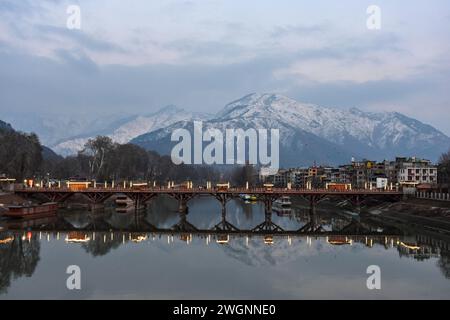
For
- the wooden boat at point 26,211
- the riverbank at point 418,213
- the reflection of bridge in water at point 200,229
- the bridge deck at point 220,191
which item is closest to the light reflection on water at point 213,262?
the reflection of bridge in water at point 200,229

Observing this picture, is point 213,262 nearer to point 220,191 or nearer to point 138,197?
point 220,191

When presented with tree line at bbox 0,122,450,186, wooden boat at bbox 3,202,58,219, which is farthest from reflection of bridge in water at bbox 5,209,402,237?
tree line at bbox 0,122,450,186

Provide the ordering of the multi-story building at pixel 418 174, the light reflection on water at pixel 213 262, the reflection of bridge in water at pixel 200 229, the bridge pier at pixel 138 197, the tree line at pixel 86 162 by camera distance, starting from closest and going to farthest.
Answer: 1. the light reflection on water at pixel 213 262
2. the reflection of bridge in water at pixel 200 229
3. the bridge pier at pixel 138 197
4. the tree line at pixel 86 162
5. the multi-story building at pixel 418 174

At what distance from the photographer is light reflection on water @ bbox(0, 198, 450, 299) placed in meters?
34.7

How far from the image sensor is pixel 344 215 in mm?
96688

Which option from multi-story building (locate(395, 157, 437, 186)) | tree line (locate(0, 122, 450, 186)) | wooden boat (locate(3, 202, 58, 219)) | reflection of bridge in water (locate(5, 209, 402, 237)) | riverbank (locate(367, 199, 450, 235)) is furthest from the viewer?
multi-story building (locate(395, 157, 437, 186))

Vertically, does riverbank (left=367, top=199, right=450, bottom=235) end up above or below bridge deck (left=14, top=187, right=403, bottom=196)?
below

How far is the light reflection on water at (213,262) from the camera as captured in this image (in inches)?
1364

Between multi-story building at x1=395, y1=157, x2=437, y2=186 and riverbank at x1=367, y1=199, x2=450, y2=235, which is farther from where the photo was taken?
multi-story building at x1=395, y1=157, x2=437, y2=186

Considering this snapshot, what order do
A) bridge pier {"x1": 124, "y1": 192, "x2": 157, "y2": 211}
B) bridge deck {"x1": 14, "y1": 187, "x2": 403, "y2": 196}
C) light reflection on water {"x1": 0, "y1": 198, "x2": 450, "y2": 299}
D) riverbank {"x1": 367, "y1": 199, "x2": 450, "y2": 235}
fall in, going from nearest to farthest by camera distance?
light reflection on water {"x1": 0, "y1": 198, "x2": 450, "y2": 299}
riverbank {"x1": 367, "y1": 199, "x2": 450, "y2": 235}
bridge deck {"x1": 14, "y1": 187, "x2": 403, "y2": 196}
bridge pier {"x1": 124, "y1": 192, "x2": 157, "y2": 211}

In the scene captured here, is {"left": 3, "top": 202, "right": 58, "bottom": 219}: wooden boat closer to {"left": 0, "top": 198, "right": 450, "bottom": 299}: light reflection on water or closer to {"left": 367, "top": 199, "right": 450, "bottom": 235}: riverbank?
{"left": 0, "top": 198, "right": 450, "bottom": 299}: light reflection on water

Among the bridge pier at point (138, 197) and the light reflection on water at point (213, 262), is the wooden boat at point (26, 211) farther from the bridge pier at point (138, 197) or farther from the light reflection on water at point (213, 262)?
the bridge pier at point (138, 197)

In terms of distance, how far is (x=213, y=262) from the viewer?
152 ft
